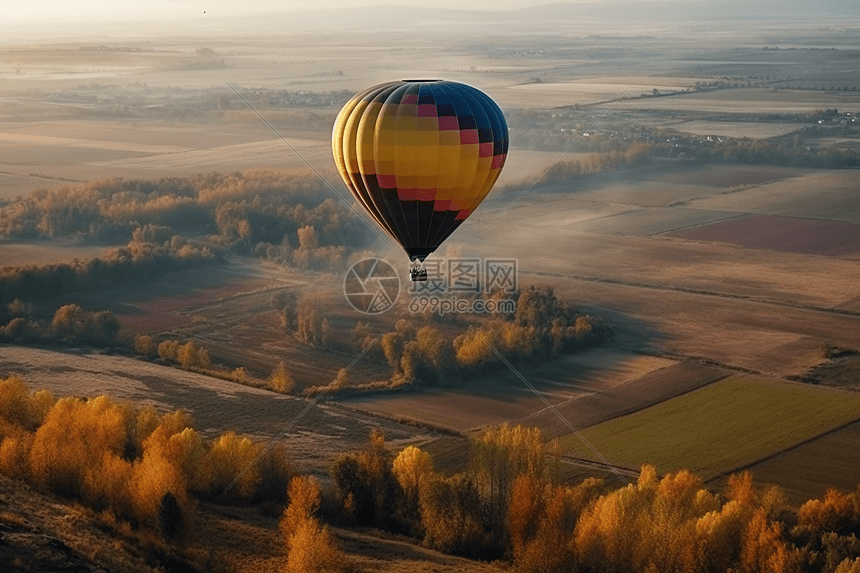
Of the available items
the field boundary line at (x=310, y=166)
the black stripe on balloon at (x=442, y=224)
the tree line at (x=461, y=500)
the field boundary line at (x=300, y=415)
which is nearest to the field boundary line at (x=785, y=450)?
the tree line at (x=461, y=500)

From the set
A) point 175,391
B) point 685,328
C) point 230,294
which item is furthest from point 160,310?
point 685,328

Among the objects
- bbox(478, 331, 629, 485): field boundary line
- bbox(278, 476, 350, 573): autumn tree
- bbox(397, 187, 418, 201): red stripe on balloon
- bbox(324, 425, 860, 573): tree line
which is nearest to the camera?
bbox(278, 476, 350, 573): autumn tree

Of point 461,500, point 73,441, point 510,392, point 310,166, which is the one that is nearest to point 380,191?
point 461,500

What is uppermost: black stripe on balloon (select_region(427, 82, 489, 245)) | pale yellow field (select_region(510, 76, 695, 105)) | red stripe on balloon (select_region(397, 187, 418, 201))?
pale yellow field (select_region(510, 76, 695, 105))

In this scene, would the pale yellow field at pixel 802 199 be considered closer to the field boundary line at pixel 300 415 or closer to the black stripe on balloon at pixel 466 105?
the field boundary line at pixel 300 415

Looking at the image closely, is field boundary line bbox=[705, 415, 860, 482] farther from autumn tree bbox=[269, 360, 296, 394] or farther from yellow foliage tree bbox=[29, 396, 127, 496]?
yellow foliage tree bbox=[29, 396, 127, 496]

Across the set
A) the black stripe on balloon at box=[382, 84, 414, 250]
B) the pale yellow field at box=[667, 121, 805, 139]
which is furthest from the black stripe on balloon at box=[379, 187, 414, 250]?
the pale yellow field at box=[667, 121, 805, 139]
